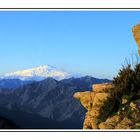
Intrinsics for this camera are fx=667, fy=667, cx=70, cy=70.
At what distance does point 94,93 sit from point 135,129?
15.9 feet

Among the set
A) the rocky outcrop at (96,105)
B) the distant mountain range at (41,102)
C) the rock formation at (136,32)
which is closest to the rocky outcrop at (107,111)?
the rocky outcrop at (96,105)

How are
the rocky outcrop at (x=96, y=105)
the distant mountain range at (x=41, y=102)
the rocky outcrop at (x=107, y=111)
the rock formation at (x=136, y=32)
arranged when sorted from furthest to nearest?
the distant mountain range at (x=41, y=102), the rock formation at (x=136, y=32), the rocky outcrop at (x=96, y=105), the rocky outcrop at (x=107, y=111)

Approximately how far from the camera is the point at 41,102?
134 ft

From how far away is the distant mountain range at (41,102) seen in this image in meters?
35.7

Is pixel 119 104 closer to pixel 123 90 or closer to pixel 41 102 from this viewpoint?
pixel 123 90

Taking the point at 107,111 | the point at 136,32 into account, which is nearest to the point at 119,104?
the point at 107,111

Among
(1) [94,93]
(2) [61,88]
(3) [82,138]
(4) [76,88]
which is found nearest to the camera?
(3) [82,138]

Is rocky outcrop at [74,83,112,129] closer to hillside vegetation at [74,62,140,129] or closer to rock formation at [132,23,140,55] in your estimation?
hillside vegetation at [74,62,140,129]

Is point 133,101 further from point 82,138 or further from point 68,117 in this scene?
point 68,117

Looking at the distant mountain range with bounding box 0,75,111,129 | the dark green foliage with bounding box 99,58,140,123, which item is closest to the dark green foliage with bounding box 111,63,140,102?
the dark green foliage with bounding box 99,58,140,123

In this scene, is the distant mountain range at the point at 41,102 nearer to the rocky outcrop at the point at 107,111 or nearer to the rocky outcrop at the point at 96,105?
the rocky outcrop at the point at 96,105

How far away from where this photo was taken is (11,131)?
1895 centimetres
